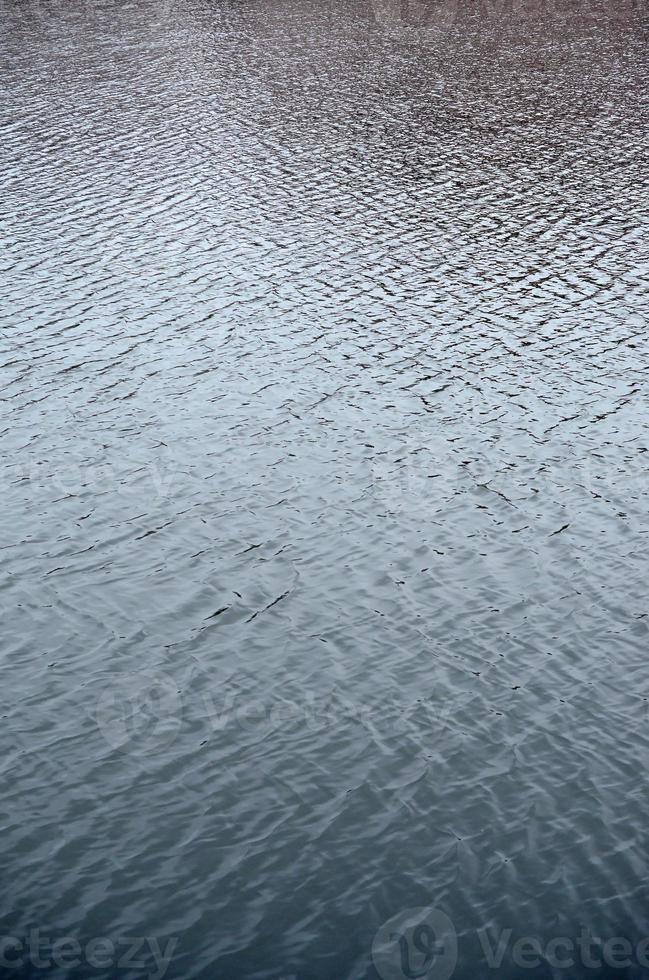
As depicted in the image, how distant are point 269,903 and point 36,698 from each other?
960cm

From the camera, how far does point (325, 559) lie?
119 feet

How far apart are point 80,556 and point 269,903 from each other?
15.6m

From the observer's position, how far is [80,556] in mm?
36219

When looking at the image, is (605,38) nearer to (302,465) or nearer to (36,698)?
(302,465)

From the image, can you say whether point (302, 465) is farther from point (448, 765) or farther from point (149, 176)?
point (149, 176)

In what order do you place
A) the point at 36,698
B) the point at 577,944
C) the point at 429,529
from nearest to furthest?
the point at 577,944 < the point at 36,698 < the point at 429,529

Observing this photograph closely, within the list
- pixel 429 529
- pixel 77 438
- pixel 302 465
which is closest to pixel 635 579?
pixel 429 529

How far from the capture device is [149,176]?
75500mm

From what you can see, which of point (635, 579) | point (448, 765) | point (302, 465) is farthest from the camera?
point (302, 465)

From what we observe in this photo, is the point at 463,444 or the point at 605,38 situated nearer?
the point at 463,444

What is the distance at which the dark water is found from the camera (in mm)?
24219

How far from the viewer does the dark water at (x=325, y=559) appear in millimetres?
24219

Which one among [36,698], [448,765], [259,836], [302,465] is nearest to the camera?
[259,836]

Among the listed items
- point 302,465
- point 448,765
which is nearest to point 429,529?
point 302,465
